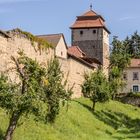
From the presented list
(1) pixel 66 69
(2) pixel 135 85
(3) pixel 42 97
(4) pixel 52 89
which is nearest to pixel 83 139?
(4) pixel 52 89

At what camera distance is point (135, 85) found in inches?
3474

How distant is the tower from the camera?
7462cm

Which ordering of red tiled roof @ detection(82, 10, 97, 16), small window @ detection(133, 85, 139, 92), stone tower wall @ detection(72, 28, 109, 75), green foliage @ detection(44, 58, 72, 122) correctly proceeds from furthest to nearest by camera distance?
1. small window @ detection(133, 85, 139, 92)
2. red tiled roof @ detection(82, 10, 97, 16)
3. stone tower wall @ detection(72, 28, 109, 75)
4. green foliage @ detection(44, 58, 72, 122)

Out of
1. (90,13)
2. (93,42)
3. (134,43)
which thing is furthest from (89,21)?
(134,43)

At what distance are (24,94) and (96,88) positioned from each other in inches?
896

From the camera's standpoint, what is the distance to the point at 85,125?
115ft

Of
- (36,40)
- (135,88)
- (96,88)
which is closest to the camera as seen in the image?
(36,40)

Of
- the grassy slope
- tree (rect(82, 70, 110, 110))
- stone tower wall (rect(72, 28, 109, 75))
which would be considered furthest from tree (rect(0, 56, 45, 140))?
stone tower wall (rect(72, 28, 109, 75))

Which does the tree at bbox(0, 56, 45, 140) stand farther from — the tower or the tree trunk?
the tower

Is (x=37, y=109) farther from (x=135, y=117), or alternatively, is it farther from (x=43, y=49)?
(x=135, y=117)

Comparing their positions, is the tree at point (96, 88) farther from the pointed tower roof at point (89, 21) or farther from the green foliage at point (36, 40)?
the pointed tower roof at point (89, 21)

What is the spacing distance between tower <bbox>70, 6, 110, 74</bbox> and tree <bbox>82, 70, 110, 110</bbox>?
28.4m

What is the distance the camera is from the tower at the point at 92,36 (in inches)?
2938

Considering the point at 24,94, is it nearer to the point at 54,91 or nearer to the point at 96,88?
the point at 54,91
